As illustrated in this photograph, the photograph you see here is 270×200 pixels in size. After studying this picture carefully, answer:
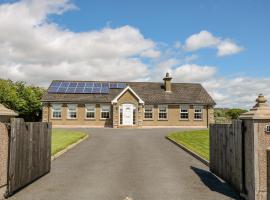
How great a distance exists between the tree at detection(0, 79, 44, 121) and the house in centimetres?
1090

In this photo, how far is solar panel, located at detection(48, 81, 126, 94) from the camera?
140 ft

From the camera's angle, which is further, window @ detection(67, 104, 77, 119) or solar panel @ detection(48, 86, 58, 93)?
solar panel @ detection(48, 86, 58, 93)

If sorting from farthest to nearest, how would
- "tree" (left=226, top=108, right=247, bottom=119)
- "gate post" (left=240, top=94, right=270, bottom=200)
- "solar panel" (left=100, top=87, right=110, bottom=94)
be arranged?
1. "tree" (left=226, top=108, right=247, bottom=119)
2. "solar panel" (left=100, top=87, right=110, bottom=94)
3. "gate post" (left=240, top=94, right=270, bottom=200)

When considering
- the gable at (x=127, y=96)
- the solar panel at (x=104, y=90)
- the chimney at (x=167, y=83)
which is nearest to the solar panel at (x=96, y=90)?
the solar panel at (x=104, y=90)

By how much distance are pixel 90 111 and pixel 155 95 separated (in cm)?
860

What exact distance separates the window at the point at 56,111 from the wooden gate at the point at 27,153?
29.0 meters

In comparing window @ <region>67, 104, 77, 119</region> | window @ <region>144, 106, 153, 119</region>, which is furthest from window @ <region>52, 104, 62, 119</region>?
window @ <region>144, 106, 153, 119</region>

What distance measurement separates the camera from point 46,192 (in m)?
9.45

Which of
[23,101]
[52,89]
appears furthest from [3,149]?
[23,101]

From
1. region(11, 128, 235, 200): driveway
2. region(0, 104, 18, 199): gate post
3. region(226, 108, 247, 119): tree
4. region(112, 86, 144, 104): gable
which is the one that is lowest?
region(11, 128, 235, 200): driveway

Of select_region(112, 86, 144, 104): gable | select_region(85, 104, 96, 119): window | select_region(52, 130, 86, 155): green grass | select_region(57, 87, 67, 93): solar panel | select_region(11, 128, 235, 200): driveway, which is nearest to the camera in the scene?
select_region(11, 128, 235, 200): driveway

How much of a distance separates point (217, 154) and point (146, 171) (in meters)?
2.66

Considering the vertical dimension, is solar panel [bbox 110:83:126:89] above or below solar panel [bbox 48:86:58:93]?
above

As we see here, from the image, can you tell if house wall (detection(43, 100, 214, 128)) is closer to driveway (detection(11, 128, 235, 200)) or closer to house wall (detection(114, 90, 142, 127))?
house wall (detection(114, 90, 142, 127))
